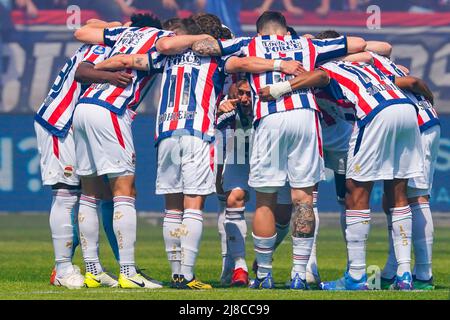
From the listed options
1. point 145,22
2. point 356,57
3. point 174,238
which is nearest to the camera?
point 174,238

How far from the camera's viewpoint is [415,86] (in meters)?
10.1

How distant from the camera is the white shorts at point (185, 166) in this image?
31.4ft

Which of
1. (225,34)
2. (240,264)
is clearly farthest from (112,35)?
(240,264)

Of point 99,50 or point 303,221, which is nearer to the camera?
point 303,221

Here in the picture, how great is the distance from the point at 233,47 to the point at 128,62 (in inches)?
34.5

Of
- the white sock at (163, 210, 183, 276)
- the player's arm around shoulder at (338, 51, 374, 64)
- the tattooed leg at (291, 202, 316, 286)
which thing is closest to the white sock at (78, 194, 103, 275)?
the white sock at (163, 210, 183, 276)

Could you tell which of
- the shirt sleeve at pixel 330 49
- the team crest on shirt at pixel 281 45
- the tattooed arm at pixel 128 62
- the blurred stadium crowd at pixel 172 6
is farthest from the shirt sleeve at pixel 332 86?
the blurred stadium crowd at pixel 172 6

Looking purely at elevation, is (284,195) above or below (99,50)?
below

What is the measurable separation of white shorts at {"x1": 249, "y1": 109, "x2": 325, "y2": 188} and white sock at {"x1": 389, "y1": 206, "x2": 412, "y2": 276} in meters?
0.70

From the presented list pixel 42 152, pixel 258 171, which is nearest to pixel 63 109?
pixel 42 152

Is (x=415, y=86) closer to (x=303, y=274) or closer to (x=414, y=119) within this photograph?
(x=414, y=119)

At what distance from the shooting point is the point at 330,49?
983cm

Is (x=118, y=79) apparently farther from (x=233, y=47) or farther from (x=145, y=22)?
(x=233, y=47)

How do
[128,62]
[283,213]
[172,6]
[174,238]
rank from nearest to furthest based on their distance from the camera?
1. [174,238]
2. [128,62]
3. [283,213]
4. [172,6]
